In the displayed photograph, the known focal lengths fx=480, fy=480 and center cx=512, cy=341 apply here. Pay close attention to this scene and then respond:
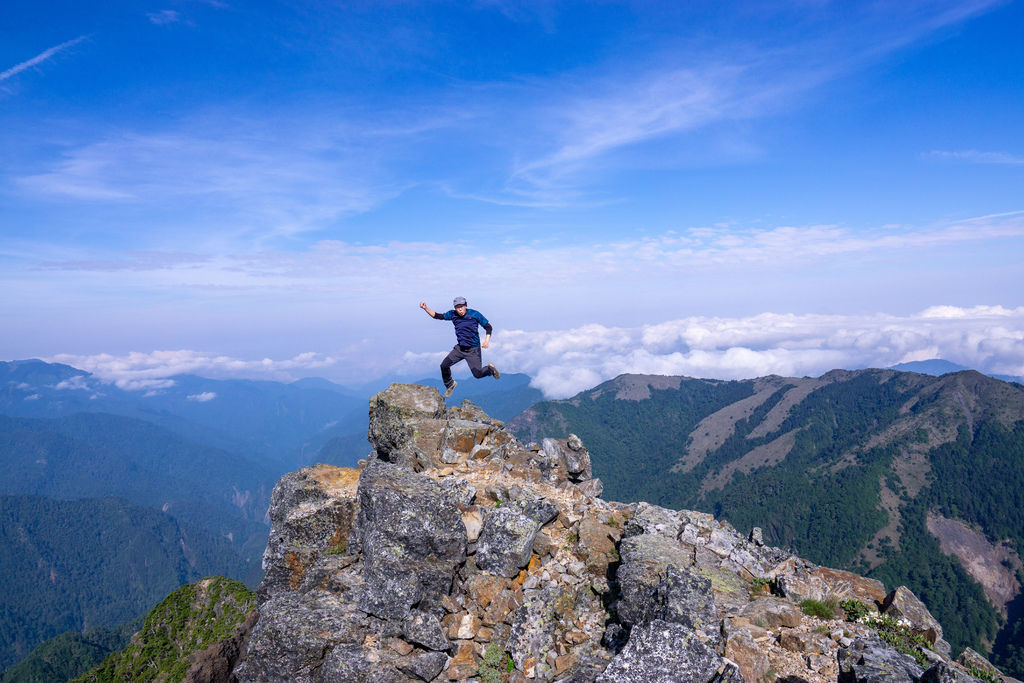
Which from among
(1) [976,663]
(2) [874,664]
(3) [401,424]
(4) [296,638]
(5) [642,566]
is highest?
(3) [401,424]

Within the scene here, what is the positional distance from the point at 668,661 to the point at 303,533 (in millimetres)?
11719

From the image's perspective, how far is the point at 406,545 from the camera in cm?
1436

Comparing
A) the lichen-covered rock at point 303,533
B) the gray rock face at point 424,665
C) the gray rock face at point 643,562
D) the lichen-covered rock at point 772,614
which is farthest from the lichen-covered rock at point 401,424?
the lichen-covered rock at point 772,614

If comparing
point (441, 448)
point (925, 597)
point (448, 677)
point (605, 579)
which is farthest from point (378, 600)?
point (925, 597)

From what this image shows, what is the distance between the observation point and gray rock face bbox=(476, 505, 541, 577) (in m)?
14.7

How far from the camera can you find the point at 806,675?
10922mm

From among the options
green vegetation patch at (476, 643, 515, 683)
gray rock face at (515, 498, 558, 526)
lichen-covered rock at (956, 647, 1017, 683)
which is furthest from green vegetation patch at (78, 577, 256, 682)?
lichen-covered rock at (956, 647, 1017, 683)

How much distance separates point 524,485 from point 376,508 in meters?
5.87

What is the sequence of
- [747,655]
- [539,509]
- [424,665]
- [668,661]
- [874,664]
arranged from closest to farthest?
[668,661]
[874,664]
[747,655]
[424,665]
[539,509]

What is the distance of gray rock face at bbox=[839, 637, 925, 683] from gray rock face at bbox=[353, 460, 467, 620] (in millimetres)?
9961

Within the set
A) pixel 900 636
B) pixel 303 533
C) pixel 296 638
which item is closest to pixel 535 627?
pixel 296 638

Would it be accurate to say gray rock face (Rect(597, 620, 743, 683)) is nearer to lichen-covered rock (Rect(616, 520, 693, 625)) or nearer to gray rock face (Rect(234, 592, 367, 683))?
lichen-covered rock (Rect(616, 520, 693, 625))

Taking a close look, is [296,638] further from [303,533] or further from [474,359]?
[474,359]

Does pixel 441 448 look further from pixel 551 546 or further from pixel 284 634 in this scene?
pixel 284 634
